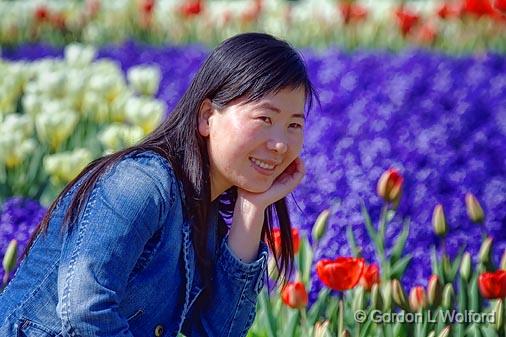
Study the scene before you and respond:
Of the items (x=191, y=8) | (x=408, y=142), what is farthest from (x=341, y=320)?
(x=191, y=8)

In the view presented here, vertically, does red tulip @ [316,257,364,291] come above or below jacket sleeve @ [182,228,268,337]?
below

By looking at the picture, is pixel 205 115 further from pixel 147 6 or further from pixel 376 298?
pixel 147 6

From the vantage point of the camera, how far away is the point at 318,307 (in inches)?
114

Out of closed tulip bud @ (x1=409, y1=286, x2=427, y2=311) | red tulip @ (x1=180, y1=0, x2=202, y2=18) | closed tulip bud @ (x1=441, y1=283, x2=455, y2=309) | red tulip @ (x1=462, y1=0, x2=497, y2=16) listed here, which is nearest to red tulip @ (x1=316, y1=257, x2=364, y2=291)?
closed tulip bud @ (x1=409, y1=286, x2=427, y2=311)

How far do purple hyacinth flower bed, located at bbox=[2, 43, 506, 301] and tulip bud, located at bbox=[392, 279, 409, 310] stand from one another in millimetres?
335

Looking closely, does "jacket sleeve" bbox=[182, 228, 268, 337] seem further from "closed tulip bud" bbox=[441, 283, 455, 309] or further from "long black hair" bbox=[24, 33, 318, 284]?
"closed tulip bud" bbox=[441, 283, 455, 309]

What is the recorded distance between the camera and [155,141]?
2145 millimetres

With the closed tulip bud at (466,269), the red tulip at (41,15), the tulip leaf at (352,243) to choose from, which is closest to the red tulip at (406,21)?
the red tulip at (41,15)

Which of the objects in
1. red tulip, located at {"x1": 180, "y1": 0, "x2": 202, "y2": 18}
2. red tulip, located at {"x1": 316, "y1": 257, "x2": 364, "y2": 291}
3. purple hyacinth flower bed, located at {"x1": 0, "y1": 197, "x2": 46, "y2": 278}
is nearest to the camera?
red tulip, located at {"x1": 316, "y1": 257, "x2": 364, "y2": 291}

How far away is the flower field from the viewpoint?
3.25 meters

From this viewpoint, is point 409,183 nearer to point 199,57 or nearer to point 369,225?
point 369,225

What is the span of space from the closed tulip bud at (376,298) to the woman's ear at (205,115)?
2.64ft

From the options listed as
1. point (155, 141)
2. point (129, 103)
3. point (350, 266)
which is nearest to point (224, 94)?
point (155, 141)

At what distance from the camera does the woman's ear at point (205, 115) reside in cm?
212
